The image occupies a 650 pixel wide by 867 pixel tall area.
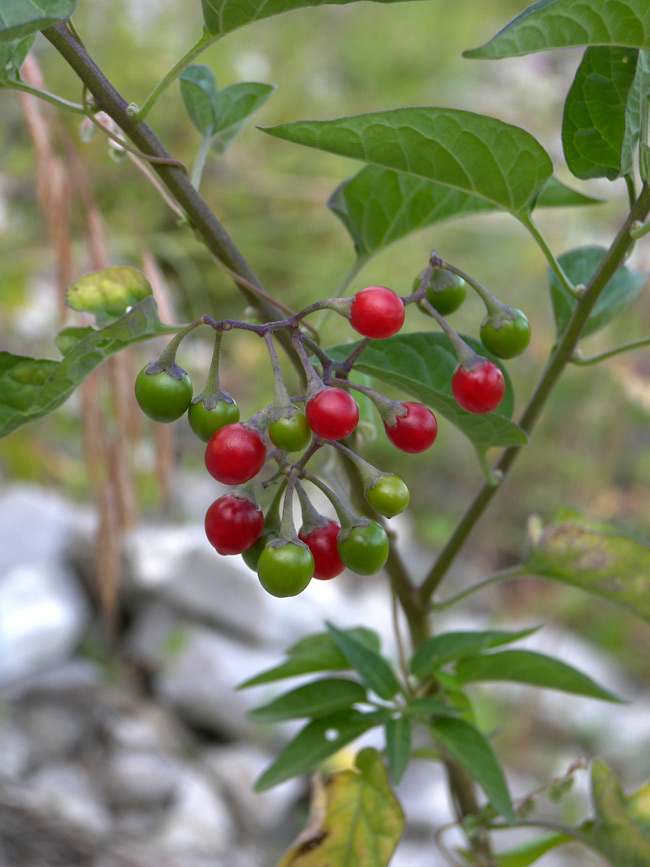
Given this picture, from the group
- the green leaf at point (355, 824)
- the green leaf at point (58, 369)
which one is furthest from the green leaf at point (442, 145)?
the green leaf at point (355, 824)

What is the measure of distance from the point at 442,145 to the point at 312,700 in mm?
470

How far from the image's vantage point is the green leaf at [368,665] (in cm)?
69

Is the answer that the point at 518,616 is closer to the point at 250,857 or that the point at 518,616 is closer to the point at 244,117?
the point at 250,857

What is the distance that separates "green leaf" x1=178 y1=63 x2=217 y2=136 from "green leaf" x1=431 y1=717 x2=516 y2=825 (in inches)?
21.7

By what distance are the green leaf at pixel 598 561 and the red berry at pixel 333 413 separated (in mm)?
335

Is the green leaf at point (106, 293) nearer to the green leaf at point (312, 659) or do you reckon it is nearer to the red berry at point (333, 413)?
the red berry at point (333, 413)

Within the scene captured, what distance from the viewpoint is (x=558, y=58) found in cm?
428

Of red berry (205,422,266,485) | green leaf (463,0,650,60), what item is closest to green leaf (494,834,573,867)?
red berry (205,422,266,485)

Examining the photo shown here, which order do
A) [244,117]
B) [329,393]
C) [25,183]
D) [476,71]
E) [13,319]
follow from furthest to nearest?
1. [476,71]
2. [25,183]
3. [13,319]
4. [244,117]
5. [329,393]

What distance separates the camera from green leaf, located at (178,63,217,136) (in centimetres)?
63

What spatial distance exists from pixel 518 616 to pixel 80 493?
1.73 metres

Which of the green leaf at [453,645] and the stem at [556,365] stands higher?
the stem at [556,365]

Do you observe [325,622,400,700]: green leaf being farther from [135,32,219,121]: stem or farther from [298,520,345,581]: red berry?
[135,32,219,121]: stem

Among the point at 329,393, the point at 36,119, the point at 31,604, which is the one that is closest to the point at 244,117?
the point at 329,393
